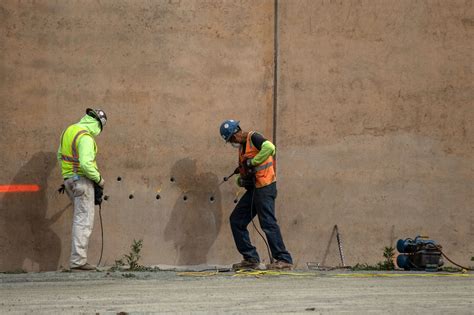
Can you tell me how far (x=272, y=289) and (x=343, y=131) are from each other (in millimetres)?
3762

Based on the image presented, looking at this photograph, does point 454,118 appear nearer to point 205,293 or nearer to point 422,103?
point 422,103

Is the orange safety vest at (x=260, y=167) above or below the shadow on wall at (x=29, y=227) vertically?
above

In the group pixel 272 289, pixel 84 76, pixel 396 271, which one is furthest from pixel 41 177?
pixel 396 271

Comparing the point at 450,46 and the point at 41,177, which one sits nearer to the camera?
the point at 41,177

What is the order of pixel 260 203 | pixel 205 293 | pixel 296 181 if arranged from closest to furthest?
pixel 205 293, pixel 260 203, pixel 296 181

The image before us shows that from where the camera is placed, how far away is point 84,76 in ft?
42.4

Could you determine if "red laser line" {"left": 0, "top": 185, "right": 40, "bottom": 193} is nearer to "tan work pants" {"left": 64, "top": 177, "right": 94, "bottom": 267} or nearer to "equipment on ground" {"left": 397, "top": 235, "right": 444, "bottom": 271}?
"tan work pants" {"left": 64, "top": 177, "right": 94, "bottom": 267}

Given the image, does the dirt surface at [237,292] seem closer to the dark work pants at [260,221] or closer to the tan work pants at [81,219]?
the tan work pants at [81,219]

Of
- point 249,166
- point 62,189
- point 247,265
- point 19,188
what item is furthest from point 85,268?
point 249,166

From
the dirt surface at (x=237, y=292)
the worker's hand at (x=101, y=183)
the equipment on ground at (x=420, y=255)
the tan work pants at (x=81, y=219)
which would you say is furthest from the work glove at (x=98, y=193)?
the equipment on ground at (x=420, y=255)

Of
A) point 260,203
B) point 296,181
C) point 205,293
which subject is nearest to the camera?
point 205,293

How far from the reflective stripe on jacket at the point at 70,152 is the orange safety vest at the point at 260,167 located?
195cm

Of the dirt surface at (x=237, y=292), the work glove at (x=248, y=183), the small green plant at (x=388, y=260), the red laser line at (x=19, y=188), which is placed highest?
the work glove at (x=248, y=183)

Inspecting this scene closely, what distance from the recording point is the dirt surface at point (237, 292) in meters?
9.34
